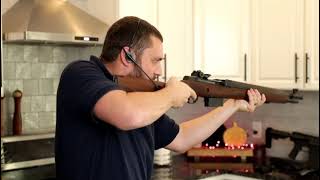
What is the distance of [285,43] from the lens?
2.79 m

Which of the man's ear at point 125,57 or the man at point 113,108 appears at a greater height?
the man's ear at point 125,57

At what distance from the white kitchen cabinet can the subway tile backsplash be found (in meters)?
0.97

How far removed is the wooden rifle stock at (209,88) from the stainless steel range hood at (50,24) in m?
1.05

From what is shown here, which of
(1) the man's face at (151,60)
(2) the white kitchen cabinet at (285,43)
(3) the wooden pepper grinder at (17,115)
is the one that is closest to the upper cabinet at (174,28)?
(2) the white kitchen cabinet at (285,43)

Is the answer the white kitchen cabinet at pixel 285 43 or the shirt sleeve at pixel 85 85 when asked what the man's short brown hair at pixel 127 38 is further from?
the white kitchen cabinet at pixel 285 43

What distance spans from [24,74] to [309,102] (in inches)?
A: 69.7

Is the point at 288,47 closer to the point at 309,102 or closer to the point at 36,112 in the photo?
the point at 309,102

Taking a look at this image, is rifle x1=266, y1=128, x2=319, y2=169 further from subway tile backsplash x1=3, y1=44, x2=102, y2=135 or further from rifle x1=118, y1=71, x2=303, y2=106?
subway tile backsplash x1=3, y1=44, x2=102, y2=135

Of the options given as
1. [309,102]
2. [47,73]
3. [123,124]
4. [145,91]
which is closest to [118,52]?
[145,91]

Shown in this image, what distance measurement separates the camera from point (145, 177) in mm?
1514

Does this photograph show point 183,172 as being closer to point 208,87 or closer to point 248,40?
point 248,40

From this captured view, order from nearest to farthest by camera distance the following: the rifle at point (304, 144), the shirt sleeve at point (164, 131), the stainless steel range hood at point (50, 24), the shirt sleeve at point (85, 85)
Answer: the shirt sleeve at point (85, 85), the shirt sleeve at point (164, 131), the stainless steel range hood at point (50, 24), the rifle at point (304, 144)

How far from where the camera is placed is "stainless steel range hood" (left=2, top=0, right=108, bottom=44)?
7.94ft

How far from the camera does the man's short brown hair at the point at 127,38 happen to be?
1.41m
